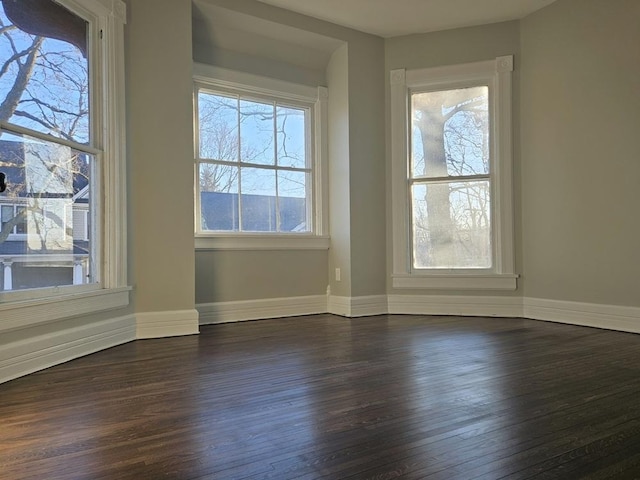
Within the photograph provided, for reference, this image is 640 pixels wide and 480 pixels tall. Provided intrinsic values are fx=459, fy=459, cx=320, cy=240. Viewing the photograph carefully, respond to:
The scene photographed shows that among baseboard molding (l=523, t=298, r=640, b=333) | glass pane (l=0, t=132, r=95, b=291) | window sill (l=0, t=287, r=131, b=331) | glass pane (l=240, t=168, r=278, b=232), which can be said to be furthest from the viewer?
glass pane (l=240, t=168, r=278, b=232)

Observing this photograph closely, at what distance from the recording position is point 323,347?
2.96m

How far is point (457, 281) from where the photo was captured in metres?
4.23

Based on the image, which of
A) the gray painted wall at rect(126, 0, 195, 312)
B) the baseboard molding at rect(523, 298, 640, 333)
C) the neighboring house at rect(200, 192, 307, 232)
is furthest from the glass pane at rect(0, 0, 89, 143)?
the baseboard molding at rect(523, 298, 640, 333)

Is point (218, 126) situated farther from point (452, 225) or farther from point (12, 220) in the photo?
point (452, 225)

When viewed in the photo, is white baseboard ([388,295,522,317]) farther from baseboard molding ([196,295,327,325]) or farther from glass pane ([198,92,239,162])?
glass pane ([198,92,239,162])

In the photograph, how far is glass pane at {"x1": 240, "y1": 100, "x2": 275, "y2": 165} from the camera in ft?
13.5

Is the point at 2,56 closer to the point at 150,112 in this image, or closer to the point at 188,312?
the point at 150,112

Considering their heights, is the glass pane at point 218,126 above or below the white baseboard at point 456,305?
above

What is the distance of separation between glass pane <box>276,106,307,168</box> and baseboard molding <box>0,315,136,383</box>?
6.54 ft

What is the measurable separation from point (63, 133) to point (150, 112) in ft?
2.25

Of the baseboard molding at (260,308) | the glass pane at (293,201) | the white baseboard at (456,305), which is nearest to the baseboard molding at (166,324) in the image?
the baseboard molding at (260,308)

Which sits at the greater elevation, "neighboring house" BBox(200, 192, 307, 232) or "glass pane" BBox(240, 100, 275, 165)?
"glass pane" BBox(240, 100, 275, 165)

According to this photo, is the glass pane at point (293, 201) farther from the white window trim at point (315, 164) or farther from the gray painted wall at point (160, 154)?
the gray painted wall at point (160, 154)

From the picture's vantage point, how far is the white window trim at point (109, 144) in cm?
299
